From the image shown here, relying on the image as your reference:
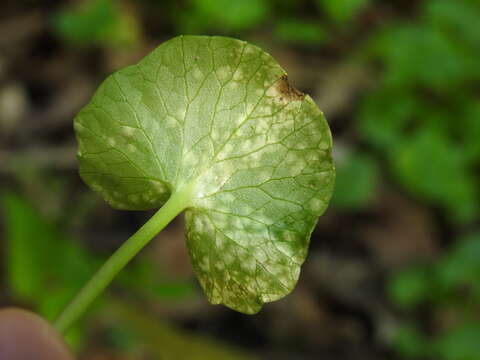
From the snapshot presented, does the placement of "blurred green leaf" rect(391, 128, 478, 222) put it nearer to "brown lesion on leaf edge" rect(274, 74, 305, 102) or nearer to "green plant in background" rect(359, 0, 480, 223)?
"green plant in background" rect(359, 0, 480, 223)

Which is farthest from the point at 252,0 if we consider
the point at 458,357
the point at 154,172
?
the point at 154,172

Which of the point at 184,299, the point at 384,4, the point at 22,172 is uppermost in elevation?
the point at 384,4

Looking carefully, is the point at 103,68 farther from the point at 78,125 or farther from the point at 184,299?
the point at 78,125

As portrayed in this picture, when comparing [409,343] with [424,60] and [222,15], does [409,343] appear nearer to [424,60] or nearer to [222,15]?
[424,60]

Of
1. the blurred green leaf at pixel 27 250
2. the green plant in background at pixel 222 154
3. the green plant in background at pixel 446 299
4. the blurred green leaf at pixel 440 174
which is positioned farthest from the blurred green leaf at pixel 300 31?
the green plant in background at pixel 222 154

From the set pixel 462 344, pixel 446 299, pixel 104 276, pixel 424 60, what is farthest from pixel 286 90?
pixel 424 60

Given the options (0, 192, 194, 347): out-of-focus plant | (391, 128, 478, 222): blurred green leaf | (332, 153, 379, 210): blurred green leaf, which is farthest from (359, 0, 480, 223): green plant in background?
(0, 192, 194, 347): out-of-focus plant
